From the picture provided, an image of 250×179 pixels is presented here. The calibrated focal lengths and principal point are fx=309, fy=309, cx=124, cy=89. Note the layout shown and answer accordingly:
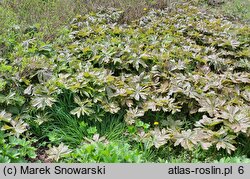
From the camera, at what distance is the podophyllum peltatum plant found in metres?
2.80

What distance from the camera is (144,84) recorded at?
3363 millimetres

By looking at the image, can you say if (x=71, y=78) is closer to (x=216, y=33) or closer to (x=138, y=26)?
(x=138, y=26)

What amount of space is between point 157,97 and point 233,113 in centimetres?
82

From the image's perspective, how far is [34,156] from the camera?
252 centimetres

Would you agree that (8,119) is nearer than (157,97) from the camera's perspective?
Yes

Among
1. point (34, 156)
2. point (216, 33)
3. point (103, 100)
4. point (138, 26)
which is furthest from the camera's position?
point (138, 26)

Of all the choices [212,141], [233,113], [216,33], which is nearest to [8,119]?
[212,141]

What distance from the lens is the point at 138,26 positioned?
5285mm

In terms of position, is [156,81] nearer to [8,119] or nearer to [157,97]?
[157,97]

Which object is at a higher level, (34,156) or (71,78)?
(71,78)

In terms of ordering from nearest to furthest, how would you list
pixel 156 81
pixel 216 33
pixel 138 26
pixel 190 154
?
pixel 190 154 < pixel 156 81 < pixel 216 33 < pixel 138 26

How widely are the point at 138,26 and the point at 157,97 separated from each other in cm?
231

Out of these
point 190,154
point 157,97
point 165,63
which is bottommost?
point 190,154

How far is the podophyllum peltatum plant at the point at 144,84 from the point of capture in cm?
280
